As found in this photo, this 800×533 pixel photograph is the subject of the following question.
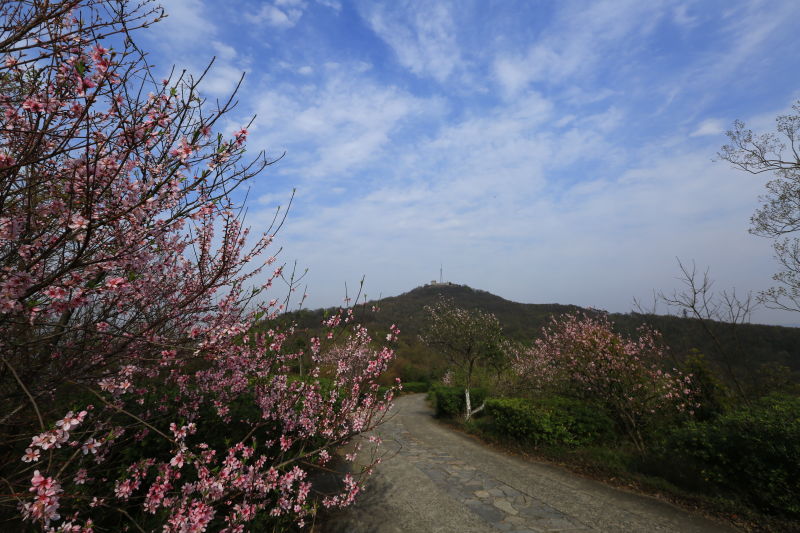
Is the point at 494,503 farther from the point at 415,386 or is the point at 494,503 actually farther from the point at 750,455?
→ the point at 415,386

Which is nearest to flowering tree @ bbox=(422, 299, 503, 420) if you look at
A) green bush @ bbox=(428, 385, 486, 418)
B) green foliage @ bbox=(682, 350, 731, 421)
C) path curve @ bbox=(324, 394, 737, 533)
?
green bush @ bbox=(428, 385, 486, 418)

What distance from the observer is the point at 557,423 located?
8727mm

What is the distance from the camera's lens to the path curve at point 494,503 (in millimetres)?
4984

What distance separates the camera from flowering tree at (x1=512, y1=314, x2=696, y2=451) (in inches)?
313

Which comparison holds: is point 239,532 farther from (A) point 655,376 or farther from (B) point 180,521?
(A) point 655,376

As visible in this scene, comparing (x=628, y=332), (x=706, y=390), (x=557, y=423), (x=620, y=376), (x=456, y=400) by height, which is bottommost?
(x=456, y=400)

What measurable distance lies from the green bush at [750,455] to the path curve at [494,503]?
0.74 metres

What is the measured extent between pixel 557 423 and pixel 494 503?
12.5 feet

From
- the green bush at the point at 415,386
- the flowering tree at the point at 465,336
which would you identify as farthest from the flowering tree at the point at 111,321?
the green bush at the point at 415,386

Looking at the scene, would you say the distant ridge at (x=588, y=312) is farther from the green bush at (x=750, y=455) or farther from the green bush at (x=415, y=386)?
the green bush at (x=415, y=386)

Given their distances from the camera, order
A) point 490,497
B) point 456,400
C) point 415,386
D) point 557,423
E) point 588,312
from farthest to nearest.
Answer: point 415,386 → point 456,400 → point 588,312 → point 557,423 → point 490,497

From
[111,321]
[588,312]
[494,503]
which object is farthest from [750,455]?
[111,321]

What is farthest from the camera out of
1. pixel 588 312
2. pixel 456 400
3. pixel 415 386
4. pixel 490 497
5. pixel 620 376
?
pixel 415 386

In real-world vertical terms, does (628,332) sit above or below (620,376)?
above
